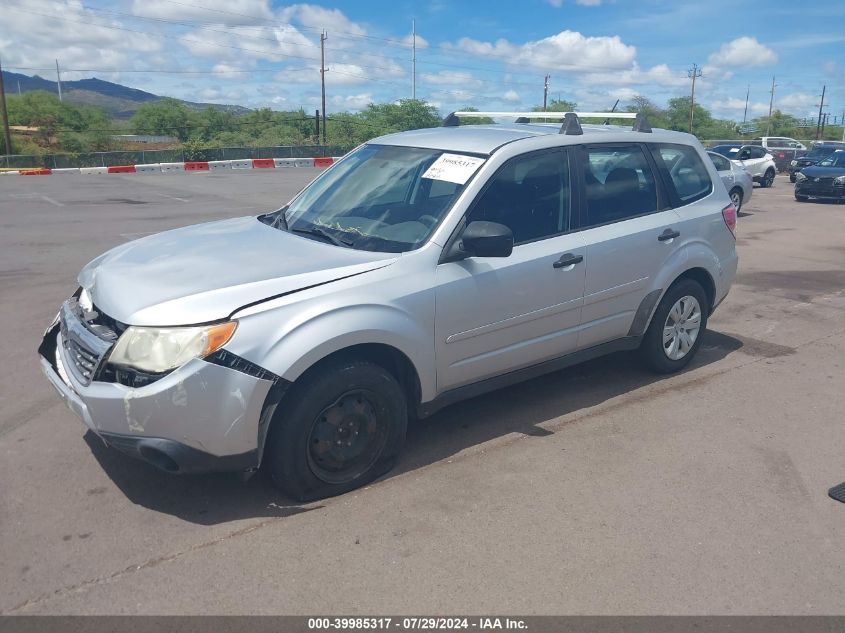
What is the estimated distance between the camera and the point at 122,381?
3.48 metres

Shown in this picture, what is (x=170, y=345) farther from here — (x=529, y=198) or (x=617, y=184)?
(x=617, y=184)

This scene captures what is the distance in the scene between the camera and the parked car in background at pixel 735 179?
15.8m

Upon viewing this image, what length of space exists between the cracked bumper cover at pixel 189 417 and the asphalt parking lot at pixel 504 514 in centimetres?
40

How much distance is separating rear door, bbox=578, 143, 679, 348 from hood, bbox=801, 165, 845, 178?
17984 mm

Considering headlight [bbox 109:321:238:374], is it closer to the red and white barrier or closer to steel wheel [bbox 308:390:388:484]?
steel wheel [bbox 308:390:388:484]

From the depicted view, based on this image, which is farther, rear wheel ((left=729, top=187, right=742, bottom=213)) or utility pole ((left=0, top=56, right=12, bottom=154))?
utility pole ((left=0, top=56, right=12, bottom=154))

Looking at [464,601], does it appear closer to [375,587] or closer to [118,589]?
[375,587]

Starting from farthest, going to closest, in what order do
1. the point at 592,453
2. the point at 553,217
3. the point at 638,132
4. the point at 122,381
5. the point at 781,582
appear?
the point at 638,132 < the point at 553,217 < the point at 592,453 < the point at 122,381 < the point at 781,582

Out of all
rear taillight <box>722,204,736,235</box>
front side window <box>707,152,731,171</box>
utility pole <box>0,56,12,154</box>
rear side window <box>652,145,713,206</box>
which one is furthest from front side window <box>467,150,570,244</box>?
utility pole <box>0,56,12,154</box>

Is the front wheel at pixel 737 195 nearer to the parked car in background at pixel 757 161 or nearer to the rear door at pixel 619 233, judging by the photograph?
the parked car in background at pixel 757 161

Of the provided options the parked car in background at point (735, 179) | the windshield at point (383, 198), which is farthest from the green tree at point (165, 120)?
the windshield at point (383, 198)

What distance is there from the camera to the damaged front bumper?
132 inches

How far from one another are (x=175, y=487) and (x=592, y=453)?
2.39 m
